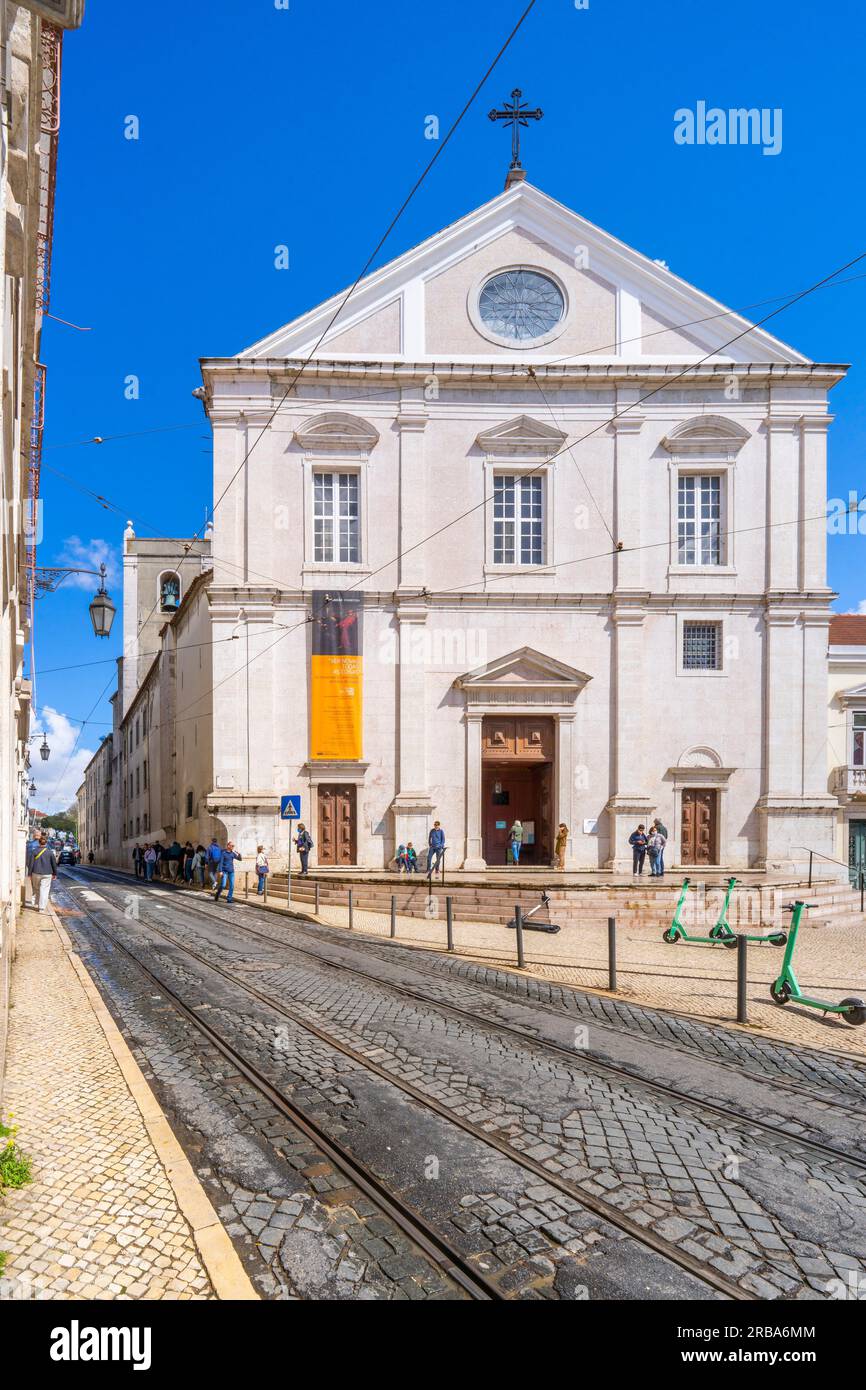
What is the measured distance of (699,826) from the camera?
80.7ft

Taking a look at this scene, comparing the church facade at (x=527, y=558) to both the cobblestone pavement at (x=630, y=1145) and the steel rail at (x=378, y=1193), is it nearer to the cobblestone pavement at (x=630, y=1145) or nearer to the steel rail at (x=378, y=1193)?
the cobblestone pavement at (x=630, y=1145)

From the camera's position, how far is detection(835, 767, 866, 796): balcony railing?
2739 cm

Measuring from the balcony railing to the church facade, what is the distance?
381 centimetres

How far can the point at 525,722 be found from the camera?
24734mm

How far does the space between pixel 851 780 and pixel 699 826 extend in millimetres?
6930

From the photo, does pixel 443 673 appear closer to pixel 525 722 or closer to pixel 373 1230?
pixel 525 722

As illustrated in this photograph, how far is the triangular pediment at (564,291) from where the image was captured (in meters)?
24.8

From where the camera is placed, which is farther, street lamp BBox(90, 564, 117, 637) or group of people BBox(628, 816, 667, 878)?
group of people BBox(628, 816, 667, 878)

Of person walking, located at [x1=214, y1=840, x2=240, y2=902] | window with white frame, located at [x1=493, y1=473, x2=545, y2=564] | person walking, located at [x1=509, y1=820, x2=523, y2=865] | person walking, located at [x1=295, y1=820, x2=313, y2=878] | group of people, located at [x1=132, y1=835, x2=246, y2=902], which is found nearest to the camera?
person walking, located at [x1=214, y1=840, x2=240, y2=902]

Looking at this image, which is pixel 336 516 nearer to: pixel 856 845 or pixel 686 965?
pixel 686 965

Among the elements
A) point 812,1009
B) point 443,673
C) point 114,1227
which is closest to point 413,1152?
point 114,1227

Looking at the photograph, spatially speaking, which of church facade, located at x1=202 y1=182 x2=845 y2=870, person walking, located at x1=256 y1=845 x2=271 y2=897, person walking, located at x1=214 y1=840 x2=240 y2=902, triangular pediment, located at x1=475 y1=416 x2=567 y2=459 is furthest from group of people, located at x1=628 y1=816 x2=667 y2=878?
triangular pediment, located at x1=475 y1=416 x2=567 y2=459

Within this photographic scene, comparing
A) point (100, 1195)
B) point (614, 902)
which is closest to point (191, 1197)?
point (100, 1195)

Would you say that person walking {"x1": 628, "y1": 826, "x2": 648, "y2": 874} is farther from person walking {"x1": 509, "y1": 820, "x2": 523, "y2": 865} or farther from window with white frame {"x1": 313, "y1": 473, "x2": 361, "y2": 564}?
window with white frame {"x1": 313, "y1": 473, "x2": 361, "y2": 564}
